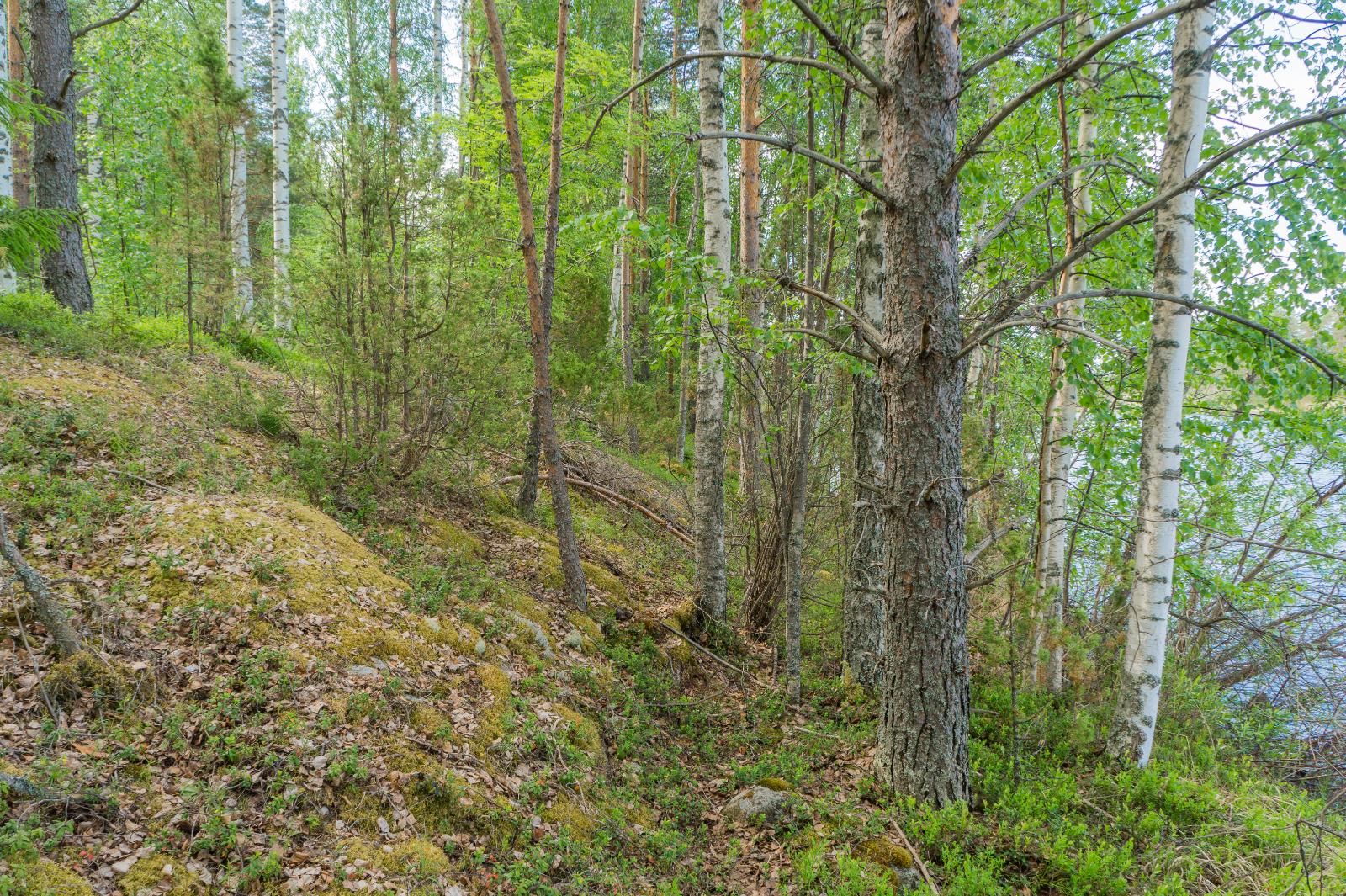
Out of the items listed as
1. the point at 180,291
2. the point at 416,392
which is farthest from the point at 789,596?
the point at 180,291

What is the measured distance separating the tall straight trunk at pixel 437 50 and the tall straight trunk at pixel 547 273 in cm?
1585

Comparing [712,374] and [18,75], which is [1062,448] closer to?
[712,374]

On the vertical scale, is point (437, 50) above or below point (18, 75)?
above

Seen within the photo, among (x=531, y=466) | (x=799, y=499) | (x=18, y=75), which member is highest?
(x=18, y=75)

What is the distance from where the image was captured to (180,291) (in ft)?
29.0

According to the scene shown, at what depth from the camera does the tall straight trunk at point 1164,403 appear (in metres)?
4.80

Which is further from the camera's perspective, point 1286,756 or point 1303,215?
point 1286,756

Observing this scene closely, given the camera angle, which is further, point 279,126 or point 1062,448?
point 279,126

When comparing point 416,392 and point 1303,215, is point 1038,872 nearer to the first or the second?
point 1303,215

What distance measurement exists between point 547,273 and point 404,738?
4230 mm

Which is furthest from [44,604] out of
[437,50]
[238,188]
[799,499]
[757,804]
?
[437,50]

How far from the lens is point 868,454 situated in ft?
19.0

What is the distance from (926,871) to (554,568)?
424cm

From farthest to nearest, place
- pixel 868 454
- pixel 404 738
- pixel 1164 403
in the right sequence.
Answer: pixel 868 454, pixel 1164 403, pixel 404 738
